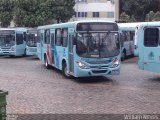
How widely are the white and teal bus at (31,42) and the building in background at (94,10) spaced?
106 feet

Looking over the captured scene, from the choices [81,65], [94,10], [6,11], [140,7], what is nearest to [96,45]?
[81,65]

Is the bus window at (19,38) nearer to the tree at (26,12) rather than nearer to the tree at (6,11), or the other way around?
the tree at (26,12)

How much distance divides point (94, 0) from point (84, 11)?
7.93 feet

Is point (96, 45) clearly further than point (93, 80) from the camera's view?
No

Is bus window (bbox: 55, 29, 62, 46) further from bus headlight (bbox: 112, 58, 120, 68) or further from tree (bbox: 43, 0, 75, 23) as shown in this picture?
tree (bbox: 43, 0, 75, 23)

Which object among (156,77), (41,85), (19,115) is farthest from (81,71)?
(19,115)

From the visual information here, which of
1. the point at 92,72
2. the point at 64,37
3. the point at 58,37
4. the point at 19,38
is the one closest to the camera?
the point at 92,72

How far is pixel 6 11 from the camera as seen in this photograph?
51.6 meters

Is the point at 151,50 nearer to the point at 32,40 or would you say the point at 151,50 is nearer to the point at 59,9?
the point at 32,40

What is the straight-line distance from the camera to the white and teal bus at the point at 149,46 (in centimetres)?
1788

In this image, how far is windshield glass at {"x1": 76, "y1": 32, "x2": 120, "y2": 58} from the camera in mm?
17219

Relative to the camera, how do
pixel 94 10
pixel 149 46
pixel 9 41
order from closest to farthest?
1. pixel 149 46
2. pixel 9 41
3. pixel 94 10

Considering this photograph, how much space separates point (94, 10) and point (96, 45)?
4963 cm

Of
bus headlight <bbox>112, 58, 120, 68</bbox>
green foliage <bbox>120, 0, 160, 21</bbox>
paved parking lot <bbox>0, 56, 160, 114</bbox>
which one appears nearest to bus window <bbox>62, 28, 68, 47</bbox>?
paved parking lot <bbox>0, 56, 160, 114</bbox>
